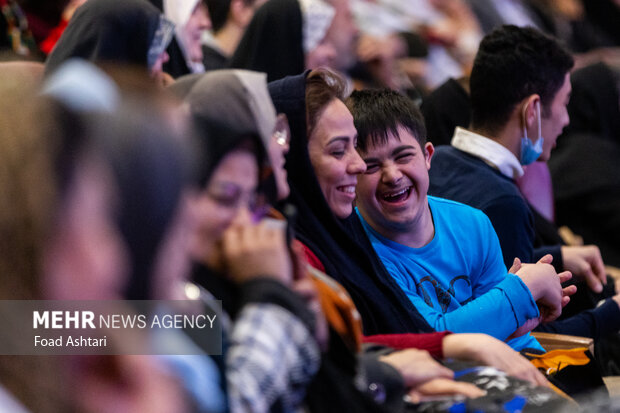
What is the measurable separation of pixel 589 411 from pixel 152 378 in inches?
30.3

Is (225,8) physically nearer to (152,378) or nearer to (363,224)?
(363,224)

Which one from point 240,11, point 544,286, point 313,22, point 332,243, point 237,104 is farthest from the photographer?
point 240,11

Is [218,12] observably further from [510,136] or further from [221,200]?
[221,200]

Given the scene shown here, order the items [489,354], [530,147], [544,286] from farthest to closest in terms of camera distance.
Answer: [530,147]
[544,286]
[489,354]

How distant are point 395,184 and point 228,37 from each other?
8.42 ft

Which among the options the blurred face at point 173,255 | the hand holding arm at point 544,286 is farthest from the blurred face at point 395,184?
the blurred face at point 173,255

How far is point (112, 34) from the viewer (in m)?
2.46

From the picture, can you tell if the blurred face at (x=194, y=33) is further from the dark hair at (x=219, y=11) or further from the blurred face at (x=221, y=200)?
the blurred face at (x=221, y=200)

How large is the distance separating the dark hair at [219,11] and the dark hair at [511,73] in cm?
193

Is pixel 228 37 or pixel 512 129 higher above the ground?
pixel 512 129

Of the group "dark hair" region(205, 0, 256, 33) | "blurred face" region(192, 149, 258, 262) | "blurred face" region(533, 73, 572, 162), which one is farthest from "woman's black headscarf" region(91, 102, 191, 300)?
"dark hair" region(205, 0, 256, 33)

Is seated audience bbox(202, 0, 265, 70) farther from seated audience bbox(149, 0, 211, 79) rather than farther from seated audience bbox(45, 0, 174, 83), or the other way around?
seated audience bbox(45, 0, 174, 83)

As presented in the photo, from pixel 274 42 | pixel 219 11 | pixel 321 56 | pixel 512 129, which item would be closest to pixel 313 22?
pixel 321 56

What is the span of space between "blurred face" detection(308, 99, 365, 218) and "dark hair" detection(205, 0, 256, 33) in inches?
104
